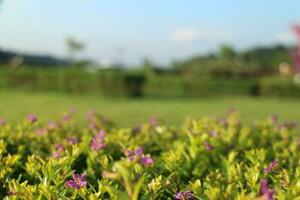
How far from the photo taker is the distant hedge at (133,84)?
2025 centimetres

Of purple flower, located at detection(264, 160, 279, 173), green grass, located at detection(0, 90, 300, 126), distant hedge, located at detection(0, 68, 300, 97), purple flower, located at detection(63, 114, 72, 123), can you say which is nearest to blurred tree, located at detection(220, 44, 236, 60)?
distant hedge, located at detection(0, 68, 300, 97)

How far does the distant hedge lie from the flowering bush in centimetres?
1489

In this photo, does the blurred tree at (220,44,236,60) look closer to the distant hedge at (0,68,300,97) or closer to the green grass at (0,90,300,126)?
the distant hedge at (0,68,300,97)

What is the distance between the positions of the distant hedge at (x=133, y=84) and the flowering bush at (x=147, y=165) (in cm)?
1489

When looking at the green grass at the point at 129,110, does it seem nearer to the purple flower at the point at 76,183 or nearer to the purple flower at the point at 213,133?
the purple flower at the point at 213,133

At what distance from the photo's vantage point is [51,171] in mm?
2928

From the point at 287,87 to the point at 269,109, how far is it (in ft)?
24.1

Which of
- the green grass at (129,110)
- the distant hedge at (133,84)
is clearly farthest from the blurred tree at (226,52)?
the green grass at (129,110)

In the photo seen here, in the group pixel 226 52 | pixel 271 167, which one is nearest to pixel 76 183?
pixel 271 167

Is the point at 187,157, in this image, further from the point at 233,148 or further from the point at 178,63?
the point at 178,63

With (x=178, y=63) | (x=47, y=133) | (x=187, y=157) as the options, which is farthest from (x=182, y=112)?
(x=178, y=63)

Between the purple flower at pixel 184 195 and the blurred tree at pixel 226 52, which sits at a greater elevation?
the purple flower at pixel 184 195

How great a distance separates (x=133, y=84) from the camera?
20922mm

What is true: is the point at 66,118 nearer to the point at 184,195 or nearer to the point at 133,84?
the point at 184,195
